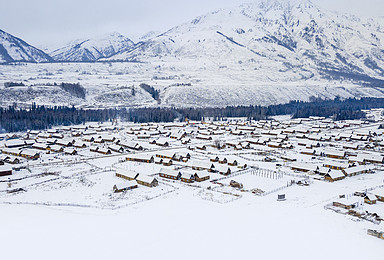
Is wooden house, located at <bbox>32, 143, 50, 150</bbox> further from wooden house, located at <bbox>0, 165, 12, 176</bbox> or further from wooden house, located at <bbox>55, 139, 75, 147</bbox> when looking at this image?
wooden house, located at <bbox>0, 165, 12, 176</bbox>

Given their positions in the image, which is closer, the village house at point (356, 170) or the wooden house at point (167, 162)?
the village house at point (356, 170)

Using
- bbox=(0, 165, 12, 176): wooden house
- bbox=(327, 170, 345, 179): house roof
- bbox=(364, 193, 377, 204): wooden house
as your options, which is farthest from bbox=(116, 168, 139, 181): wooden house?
bbox=(364, 193, 377, 204): wooden house

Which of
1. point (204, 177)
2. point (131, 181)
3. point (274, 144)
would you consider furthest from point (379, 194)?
point (274, 144)

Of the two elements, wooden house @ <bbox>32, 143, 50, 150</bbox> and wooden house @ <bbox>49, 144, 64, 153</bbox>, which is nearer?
wooden house @ <bbox>49, 144, 64, 153</bbox>

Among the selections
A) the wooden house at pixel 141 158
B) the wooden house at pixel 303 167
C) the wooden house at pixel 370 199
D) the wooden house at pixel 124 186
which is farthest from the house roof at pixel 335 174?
the wooden house at pixel 141 158

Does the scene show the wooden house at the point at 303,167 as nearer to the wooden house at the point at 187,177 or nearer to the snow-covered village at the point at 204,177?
the snow-covered village at the point at 204,177

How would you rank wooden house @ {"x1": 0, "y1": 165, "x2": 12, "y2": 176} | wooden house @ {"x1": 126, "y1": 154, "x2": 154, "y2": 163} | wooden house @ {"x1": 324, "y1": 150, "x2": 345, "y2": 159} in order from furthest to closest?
wooden house @ {"x1": 324, "y1": 150, "x2": 345, "y2": 159} < wooden house @ {"x1": 126, "y1": 154, "x2": 154, "y2": 163} < wooden house @ {"x1": 0, "y1": 165, "x2": 12, "y2": 176}

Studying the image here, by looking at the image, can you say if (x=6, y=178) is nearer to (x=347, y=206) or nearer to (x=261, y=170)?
(x=261, y=170)

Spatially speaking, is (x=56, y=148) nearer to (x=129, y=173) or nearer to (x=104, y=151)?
(x=104, y=151)
